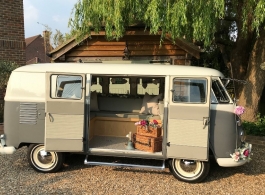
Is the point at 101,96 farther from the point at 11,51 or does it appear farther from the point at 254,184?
the point at 11,51

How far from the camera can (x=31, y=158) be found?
5.47m

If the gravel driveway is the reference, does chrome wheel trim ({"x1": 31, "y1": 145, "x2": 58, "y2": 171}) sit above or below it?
above

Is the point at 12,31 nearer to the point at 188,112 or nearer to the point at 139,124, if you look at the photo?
the point at 139,124

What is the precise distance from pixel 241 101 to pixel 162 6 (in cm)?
418

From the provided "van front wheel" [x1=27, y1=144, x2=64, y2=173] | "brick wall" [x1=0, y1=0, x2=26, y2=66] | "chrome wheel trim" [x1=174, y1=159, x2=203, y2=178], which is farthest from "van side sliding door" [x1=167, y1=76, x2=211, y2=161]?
"brick wall" [x1=0, y1=0, x2=26, y2=66]

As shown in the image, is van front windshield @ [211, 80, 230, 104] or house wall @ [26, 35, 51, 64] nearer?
van front windshield @ [211, 80, 230, 104]

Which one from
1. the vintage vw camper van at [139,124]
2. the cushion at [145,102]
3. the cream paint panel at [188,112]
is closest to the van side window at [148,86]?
the cushion at [145,102]

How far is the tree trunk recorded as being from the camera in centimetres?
805

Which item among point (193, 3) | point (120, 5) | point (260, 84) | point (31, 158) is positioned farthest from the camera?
point (260, 84)

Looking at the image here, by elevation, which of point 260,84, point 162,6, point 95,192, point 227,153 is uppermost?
point 162,6

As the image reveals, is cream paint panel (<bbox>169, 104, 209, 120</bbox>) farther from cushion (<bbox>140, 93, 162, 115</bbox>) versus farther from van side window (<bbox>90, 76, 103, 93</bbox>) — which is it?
van side window (<bbox>90, 76, 103, 93</bbox>)

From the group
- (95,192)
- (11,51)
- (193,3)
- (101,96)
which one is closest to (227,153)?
(95,192)

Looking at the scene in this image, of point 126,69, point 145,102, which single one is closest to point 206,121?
point 126,69

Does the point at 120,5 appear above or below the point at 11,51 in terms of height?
above
